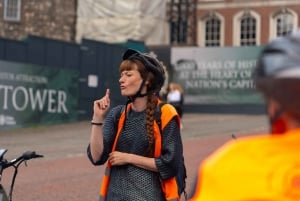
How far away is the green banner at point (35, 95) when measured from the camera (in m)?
20.2

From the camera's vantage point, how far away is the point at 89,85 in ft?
77.6

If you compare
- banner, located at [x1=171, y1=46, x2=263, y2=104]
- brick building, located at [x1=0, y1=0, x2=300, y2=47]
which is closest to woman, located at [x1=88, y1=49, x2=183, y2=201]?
A: banner, located at [x1=171, y1=46, x2=263, y2=104]

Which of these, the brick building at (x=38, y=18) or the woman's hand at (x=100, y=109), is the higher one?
the brick building at (x=38, y=18)

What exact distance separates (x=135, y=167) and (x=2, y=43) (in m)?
17.5

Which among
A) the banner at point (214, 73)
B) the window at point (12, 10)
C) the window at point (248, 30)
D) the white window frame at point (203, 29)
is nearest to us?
the banner at point (214, 73)

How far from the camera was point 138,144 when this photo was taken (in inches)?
132

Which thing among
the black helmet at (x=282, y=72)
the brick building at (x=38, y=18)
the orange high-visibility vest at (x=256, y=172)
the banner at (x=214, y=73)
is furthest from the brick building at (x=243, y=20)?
the orange high-visibility vest at (x=256, y=172)

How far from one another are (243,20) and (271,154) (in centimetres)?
3857

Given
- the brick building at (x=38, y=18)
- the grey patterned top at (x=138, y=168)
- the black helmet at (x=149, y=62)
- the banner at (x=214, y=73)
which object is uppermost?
the brick building at (x=38, y=18)

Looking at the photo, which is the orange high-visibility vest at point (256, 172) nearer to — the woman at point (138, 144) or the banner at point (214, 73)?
the woman at point (138, 144)

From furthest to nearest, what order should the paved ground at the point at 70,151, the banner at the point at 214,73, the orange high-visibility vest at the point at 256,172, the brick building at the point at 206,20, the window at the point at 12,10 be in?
1. the brick building at the point at 206,20
2. the window at the point at 12,10
3. the banner at the point at 214,73
4. the paved ground at the point at 70,151
5. the orange high-visibility vest at the point at 256,172

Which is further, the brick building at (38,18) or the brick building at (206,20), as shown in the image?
the brick building at (206,20)

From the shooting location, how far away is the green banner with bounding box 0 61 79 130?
66.4ft

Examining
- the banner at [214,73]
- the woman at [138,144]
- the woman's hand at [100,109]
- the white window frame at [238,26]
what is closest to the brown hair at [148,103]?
the woman at [138,144]
